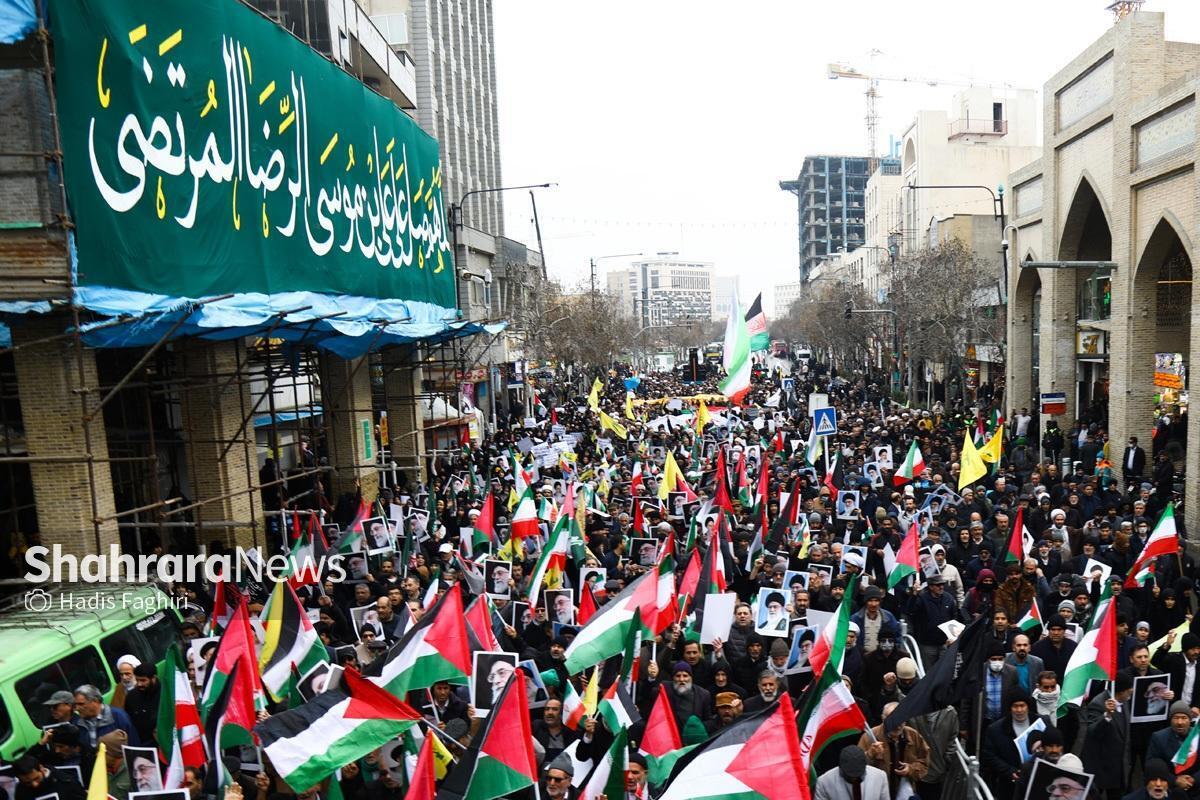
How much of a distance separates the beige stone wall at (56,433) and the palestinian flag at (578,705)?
709cm

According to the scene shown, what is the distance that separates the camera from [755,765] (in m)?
5.45

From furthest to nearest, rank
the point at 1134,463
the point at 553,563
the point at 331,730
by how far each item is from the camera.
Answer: the point at 1134,463, the point at 553,563, the point at 331,730

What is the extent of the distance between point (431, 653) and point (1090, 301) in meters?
22.7

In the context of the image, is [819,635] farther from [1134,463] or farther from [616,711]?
[1134,463]

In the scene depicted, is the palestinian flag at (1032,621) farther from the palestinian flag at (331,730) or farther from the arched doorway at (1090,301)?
the arched doorway at (1090,301)

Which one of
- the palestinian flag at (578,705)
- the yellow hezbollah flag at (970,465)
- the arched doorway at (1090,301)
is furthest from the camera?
the arched doorway at (1090,301)

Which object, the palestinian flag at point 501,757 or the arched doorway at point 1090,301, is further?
the arched doorway at point 1090,301

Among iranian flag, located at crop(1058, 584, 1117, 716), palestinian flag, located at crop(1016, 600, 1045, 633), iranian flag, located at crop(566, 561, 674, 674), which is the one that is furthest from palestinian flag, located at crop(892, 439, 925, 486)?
iranian flag, located at crop(1058, 584, 1117, 716)

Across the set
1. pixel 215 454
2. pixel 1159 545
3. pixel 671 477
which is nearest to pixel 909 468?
pixel 671 477

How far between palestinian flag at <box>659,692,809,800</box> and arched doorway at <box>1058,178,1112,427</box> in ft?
69.5

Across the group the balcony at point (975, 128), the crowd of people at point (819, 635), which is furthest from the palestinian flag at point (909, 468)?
the balcony at point (975, 128)

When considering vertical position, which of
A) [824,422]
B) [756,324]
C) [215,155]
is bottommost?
[824,422]

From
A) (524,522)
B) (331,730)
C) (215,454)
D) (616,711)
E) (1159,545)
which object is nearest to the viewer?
(331,730)

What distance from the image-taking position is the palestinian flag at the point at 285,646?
8195 mm
